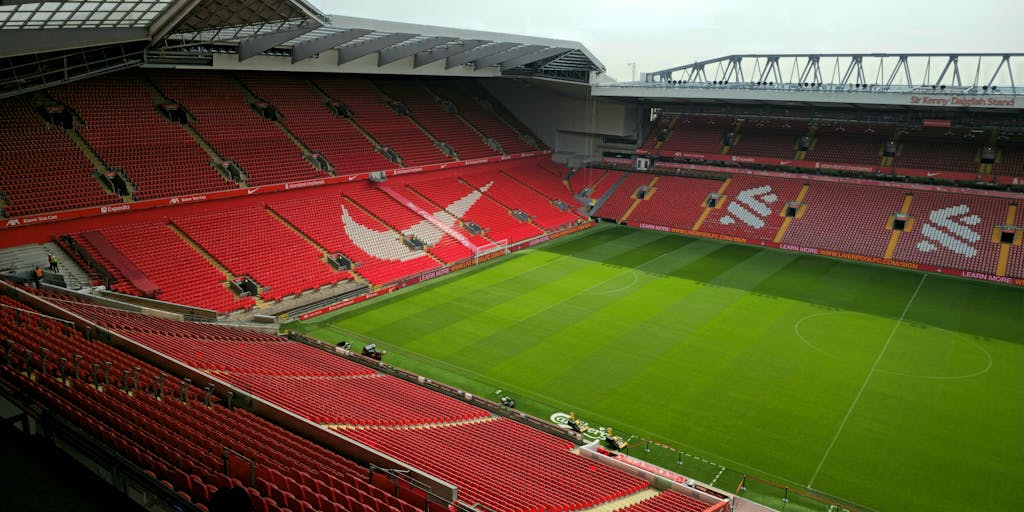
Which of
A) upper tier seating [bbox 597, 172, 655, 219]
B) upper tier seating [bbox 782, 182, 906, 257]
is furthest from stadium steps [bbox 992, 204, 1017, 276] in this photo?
upper tier seating [bbox 597, 172, 655, 219]

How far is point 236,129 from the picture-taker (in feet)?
121

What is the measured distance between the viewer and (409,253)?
3694 cm

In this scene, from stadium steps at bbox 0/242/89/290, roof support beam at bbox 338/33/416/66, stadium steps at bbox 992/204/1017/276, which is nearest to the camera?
stadium steps at bbox 0/242/89/290

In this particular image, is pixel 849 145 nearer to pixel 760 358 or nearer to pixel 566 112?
pixel 566 112

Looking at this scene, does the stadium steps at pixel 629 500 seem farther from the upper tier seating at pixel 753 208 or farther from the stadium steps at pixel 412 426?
the upper tier seating at pixel 753 208

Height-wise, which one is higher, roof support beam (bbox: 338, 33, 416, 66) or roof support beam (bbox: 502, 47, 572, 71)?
roof support beam (bbox: 502, 47, 572, 71)

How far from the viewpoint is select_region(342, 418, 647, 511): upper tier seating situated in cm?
1381

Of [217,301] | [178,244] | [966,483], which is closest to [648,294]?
[966,483]

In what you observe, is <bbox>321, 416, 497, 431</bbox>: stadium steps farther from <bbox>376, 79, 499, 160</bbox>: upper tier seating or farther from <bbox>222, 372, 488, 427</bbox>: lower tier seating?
<bbox>376, 79, 499, 160</bbox>: upper tier seating

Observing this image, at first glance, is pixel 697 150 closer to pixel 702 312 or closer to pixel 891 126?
pixel 891 126

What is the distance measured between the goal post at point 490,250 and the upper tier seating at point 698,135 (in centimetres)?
1916

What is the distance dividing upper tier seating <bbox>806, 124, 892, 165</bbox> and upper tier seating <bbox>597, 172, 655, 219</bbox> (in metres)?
→ 11.9

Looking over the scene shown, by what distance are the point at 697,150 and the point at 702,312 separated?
81.4ft

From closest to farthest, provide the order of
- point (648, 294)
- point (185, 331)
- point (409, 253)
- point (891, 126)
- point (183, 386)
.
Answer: point (183, 386), point (185, 331), point (648, 294), point (409, 253), point (891, 126)
